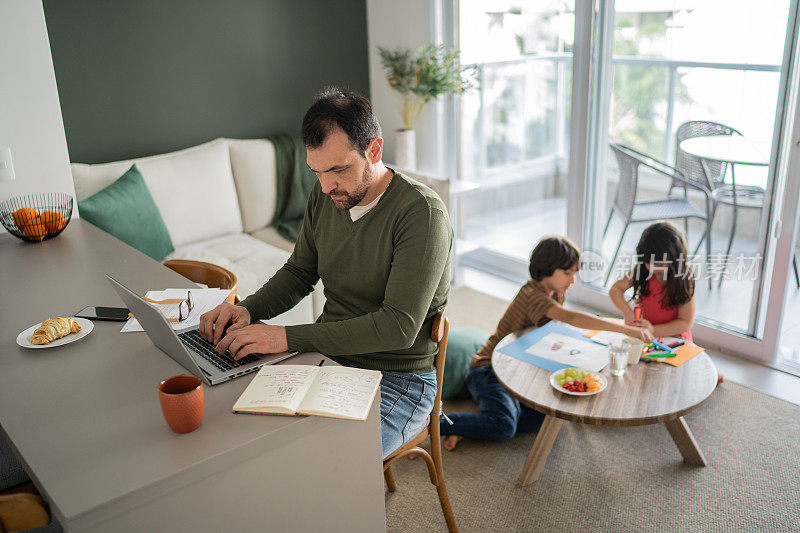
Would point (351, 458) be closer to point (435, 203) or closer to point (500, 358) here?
point (435, 203)

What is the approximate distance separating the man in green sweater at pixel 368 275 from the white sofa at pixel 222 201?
4.19ft

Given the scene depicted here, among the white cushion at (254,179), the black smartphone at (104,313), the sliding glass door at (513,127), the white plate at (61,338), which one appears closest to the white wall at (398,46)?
the sliding glass door at (513,127)

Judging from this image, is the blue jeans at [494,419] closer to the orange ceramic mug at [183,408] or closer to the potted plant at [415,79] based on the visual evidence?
the orange ceramic mug at [183,408]

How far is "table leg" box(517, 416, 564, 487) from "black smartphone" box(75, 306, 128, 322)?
138 centimetres

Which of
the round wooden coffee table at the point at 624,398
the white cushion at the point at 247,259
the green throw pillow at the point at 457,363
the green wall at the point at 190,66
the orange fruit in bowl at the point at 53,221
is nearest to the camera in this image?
the round wooden coffee table at the point at 624,398

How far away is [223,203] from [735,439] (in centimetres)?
267

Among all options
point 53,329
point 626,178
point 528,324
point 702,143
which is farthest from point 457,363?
point 53,329

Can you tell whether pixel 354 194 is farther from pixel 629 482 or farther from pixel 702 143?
pixel 702 143

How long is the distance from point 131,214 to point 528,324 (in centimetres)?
187

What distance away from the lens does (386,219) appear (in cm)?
184

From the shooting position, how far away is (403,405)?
6.02ft

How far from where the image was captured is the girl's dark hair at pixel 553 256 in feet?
8.32

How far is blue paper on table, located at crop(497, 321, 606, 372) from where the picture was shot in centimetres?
239

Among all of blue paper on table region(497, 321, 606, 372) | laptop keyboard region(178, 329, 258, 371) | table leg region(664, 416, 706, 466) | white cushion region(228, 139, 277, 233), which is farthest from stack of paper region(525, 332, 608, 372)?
white cushion region(228, 139, 277, 233)
